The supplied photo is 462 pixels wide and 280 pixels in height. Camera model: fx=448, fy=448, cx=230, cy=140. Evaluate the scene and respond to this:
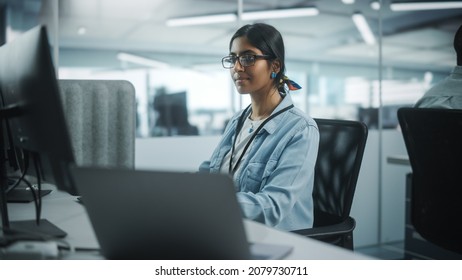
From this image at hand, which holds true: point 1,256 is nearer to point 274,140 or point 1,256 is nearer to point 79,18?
point 274,140

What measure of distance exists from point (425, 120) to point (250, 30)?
60 centimetres

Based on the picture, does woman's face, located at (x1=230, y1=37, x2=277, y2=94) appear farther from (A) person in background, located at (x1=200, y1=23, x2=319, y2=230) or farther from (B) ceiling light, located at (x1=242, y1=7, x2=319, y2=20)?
(B) ceiling light, located at (x1=242, y1=7, x2=319, y2=20)

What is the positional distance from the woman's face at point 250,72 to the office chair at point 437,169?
1.47 ft

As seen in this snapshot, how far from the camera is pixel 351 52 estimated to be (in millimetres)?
7367

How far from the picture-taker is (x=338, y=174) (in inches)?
53.1

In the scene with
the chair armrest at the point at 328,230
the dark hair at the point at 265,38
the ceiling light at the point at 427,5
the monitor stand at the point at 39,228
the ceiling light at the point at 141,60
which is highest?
the ceiling light at the point at 427,5

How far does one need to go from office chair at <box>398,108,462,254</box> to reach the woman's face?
448 mm

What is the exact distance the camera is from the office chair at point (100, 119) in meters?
1.30

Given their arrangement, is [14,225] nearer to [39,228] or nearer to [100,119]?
[39,228]

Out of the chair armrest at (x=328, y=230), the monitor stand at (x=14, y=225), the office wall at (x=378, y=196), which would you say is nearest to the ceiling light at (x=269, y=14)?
the office wall at (x=378, y=196)

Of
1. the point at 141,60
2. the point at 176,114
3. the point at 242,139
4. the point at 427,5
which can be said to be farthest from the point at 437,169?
the point at 141,60

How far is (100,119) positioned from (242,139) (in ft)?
1.52

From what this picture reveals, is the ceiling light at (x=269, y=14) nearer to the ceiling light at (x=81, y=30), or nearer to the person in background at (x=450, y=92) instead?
the person in background at (x=450, y=92)
